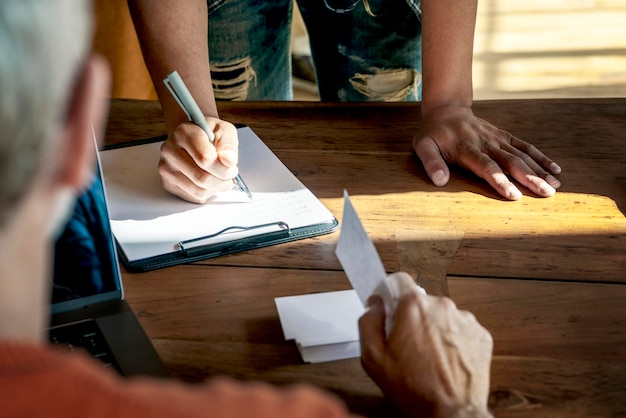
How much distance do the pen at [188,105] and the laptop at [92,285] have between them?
28 cm

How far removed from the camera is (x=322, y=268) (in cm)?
110

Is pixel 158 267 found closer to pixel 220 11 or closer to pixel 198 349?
pixel 198 349

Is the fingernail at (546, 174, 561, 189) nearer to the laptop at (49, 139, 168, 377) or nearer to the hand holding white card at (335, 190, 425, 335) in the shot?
the hand holding white card at (335, 190, 425, 335)

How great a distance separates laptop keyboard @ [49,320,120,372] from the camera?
0.90m

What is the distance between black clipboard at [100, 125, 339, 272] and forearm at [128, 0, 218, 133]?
128 mm

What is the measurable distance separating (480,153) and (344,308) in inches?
18.1

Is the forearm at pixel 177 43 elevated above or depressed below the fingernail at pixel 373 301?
above

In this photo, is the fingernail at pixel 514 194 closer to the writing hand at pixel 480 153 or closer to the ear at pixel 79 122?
the writing hand at pixel 480 153

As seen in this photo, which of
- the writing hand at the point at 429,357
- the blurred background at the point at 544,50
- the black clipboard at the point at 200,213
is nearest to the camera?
the writing hand at the point at 429,357

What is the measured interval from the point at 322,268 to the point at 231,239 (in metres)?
0.15

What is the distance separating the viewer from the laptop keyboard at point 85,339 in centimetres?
90

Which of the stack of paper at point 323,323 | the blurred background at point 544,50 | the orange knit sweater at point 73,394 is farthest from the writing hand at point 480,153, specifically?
the blurred background at point 544,50

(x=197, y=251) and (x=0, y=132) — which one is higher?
(x=0, y=132)

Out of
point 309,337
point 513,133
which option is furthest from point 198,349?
point 513,133
